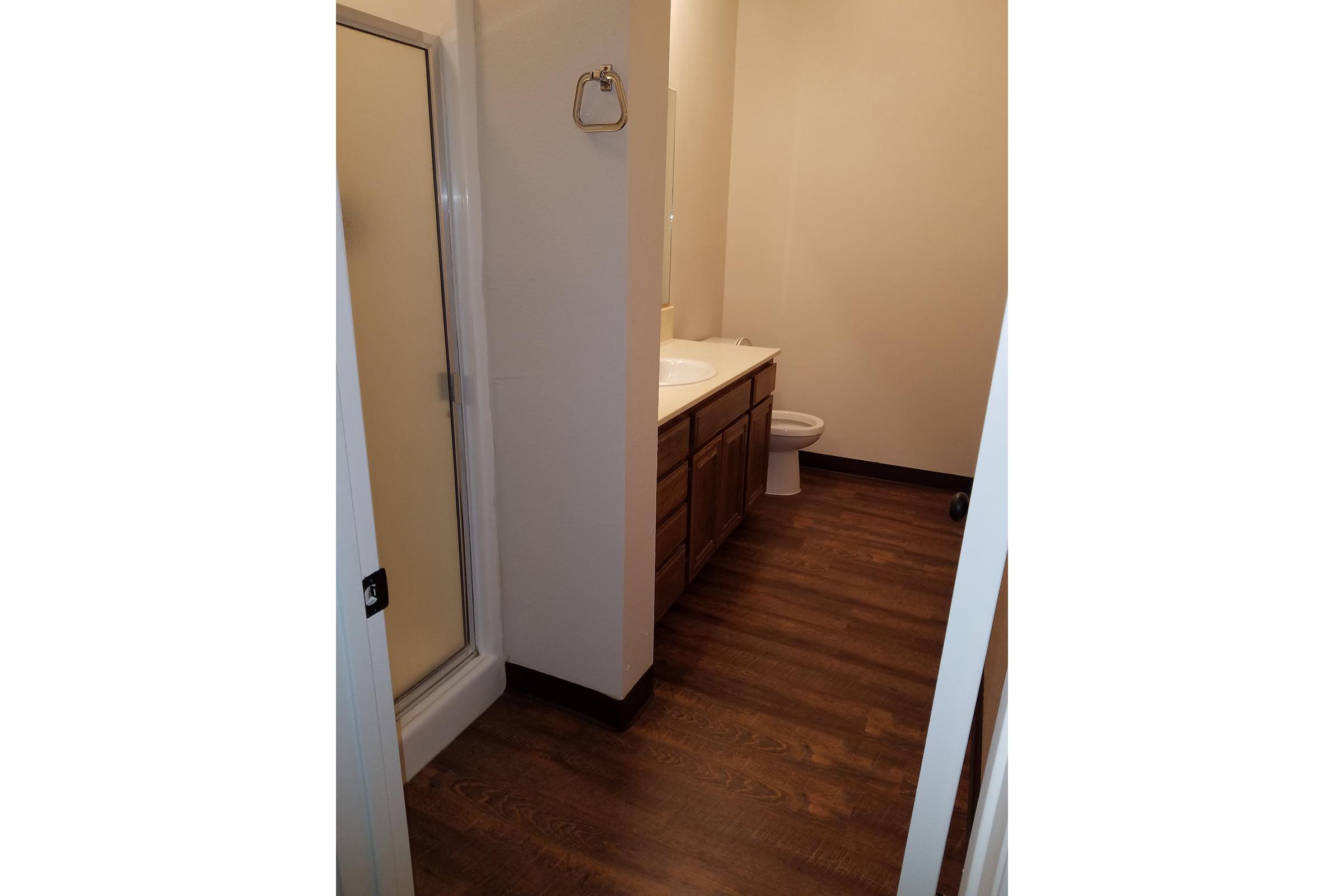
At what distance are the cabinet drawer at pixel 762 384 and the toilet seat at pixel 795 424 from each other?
332 millimetres

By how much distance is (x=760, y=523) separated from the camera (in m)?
3.63

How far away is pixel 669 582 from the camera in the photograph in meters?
2.55

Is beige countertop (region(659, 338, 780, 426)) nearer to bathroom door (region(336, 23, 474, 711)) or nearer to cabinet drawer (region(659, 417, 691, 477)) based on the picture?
cabinet drawer (region(659, 417, 691, 477))

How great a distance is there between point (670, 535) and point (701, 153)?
86.1 inches

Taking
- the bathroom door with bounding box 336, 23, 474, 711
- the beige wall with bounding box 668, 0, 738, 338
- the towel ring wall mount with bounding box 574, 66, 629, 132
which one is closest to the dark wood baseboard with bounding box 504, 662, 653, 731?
the bathroom door with bounding box 336, 23, 474, 711

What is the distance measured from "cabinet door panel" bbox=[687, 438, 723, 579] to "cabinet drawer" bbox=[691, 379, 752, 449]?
0.05 metres

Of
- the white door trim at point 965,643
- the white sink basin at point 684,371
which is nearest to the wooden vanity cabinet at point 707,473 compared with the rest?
the white sink basin at point 684,371

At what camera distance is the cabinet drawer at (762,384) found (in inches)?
124

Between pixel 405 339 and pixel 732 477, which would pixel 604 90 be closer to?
pixel 405 339

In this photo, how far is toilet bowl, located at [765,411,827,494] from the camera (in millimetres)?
3838
